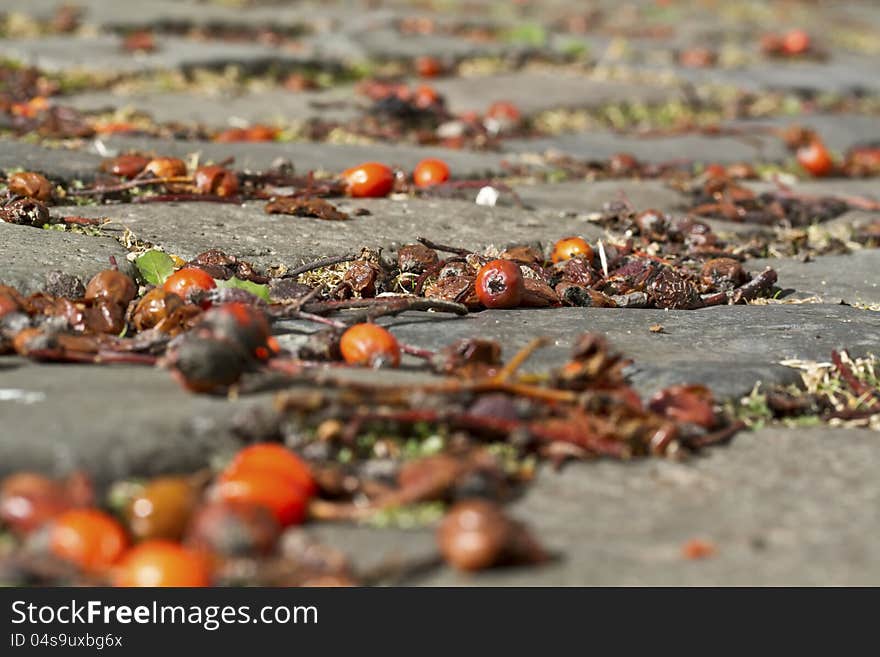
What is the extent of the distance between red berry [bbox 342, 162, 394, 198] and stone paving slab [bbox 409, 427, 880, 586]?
197 centimetres

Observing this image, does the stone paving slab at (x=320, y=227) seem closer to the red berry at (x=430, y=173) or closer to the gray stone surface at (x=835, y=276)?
the red berry at (x=430, y=173)

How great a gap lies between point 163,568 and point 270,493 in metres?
0.22

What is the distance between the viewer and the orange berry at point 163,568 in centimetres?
160

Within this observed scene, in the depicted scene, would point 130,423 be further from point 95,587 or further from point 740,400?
point 740,400

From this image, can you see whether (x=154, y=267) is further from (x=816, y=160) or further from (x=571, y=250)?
(x=816, y=160)

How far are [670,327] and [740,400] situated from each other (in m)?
0.54

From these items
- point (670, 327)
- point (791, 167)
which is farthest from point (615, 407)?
point (791, 167)

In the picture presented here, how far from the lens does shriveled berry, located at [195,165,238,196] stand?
3.57 metres

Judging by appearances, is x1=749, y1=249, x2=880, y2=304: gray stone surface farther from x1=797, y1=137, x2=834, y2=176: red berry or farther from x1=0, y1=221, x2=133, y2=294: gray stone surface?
x1=0, y1=221, x2=133, y2=294: gray stone surface

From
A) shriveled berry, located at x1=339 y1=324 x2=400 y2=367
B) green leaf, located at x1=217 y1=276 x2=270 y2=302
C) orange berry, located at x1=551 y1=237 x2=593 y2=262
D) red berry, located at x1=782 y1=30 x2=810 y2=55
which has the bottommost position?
orange berry, located at x1=551 y1=237 x2=593 y2=262

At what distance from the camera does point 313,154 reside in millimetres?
4387

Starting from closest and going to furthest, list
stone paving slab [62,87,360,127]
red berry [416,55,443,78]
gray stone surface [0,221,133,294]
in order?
gray stone surface [0,221,133,294] < stone paving slab [62,87,360,127] < red berry [416,55,443,78]

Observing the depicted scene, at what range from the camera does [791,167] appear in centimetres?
Answer: 548

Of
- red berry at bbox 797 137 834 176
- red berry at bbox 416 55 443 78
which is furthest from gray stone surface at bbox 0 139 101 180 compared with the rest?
red berry at bbox 797 137 834 176
